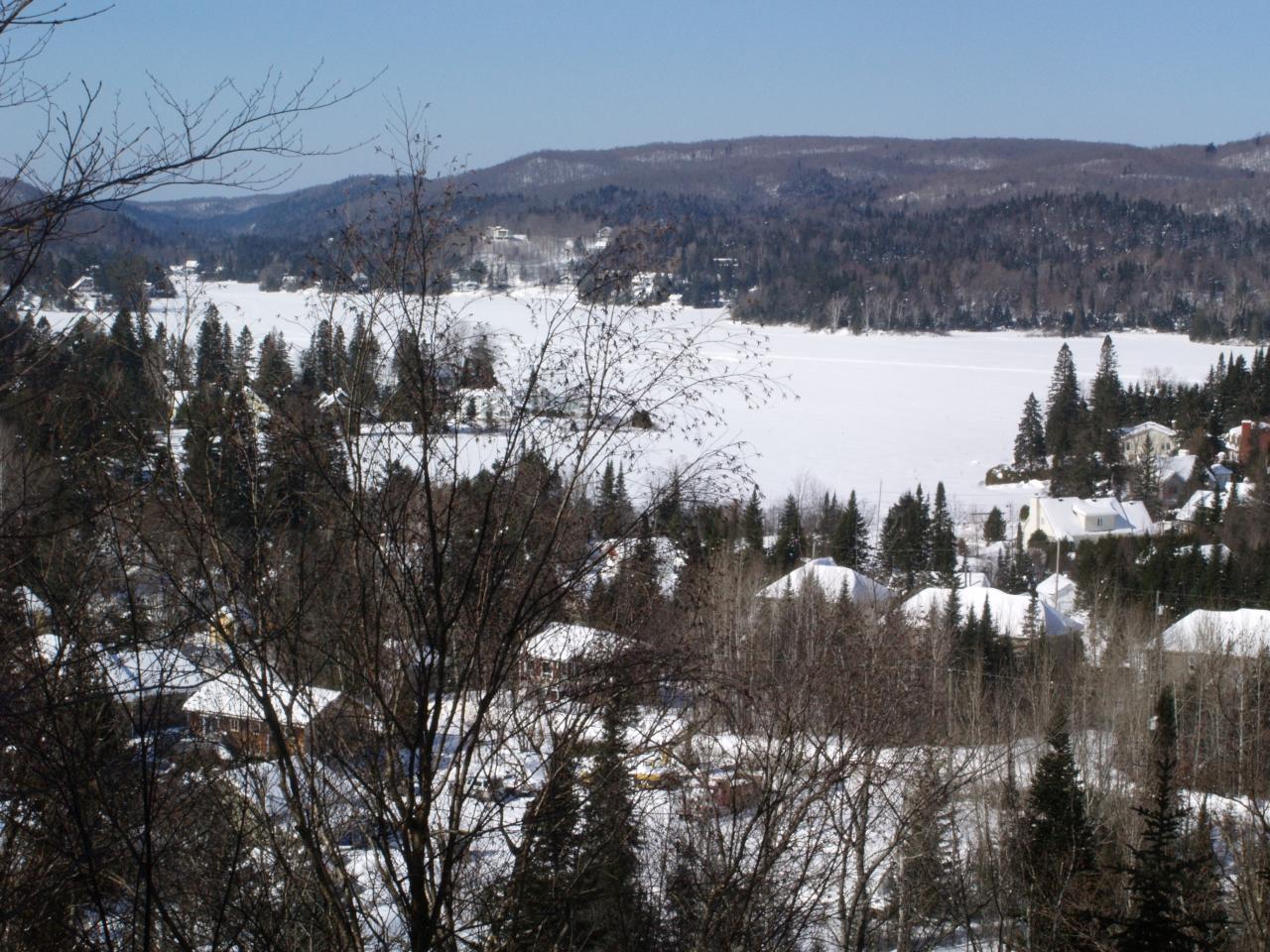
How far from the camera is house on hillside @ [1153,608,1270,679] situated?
20.2 meters

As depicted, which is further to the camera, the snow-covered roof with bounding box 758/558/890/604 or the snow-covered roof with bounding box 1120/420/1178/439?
the snow-covered roof with bounding box 1120/420/1178/439

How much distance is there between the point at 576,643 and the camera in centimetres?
424

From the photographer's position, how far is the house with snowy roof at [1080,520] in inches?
1420

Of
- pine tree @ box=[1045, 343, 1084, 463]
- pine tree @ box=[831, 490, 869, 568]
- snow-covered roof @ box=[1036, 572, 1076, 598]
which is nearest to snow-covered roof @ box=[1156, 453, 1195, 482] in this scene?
pine tree @ box=[1045, 343, 1084, 463]

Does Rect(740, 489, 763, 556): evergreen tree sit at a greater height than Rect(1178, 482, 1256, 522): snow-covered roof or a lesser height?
greater

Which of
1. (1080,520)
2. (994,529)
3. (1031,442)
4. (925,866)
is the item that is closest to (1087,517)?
(1080,520)

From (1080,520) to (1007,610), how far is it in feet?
41.5

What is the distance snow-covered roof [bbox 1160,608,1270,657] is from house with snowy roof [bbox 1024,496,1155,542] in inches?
452

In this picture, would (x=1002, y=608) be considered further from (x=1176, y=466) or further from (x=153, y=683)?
(x=153, y=683)

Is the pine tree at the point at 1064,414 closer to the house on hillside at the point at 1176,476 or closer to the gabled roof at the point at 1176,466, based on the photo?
the gabled roof at the point at 1176,466

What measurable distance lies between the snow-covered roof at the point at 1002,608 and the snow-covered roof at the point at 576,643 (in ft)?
67.1

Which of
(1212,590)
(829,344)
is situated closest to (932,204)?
(829,344)

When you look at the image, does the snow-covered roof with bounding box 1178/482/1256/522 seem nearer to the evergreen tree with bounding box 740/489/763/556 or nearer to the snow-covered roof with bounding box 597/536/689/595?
the evergreen tree with bounding box 740/489/763/556

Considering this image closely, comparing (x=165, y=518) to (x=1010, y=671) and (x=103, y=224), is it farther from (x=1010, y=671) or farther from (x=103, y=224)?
(x=1010, y=671)
